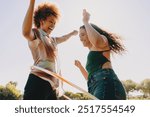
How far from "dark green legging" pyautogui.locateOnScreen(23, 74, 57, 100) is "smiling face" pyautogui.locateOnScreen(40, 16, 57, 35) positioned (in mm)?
905

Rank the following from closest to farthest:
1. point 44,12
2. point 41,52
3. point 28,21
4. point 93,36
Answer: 1. point 93,36
2. point 28,21
3. point 41,52
4. point 44,12

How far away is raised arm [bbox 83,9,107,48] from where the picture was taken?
13.7ft

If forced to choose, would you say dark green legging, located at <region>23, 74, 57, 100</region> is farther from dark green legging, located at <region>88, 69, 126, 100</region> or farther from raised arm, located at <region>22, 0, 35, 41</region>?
dark green legging, located at <region>88, 69, 126, 100</region>

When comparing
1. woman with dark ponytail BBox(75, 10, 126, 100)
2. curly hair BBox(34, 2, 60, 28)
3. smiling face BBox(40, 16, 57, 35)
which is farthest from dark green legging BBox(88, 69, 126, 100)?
curly hair BBox(34, 2, 60, 28)

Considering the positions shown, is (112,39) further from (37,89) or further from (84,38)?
(37,89)

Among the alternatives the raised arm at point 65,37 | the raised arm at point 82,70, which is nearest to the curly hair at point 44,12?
the raised arm at point 65,37

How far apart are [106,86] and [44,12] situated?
83.7 inches

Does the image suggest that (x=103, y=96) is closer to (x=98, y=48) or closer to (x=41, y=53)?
(x=98, y=48)

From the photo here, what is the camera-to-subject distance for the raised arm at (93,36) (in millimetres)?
4164

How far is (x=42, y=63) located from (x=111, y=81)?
1.33 metres

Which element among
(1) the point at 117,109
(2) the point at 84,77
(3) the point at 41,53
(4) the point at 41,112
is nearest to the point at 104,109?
(1) the point at 117,109

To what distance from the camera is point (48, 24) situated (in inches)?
211

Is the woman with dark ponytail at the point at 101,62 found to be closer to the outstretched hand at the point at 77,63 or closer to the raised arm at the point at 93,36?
the raised arm at the point at 93,36

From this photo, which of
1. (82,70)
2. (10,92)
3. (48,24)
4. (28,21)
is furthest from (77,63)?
(10,92)
